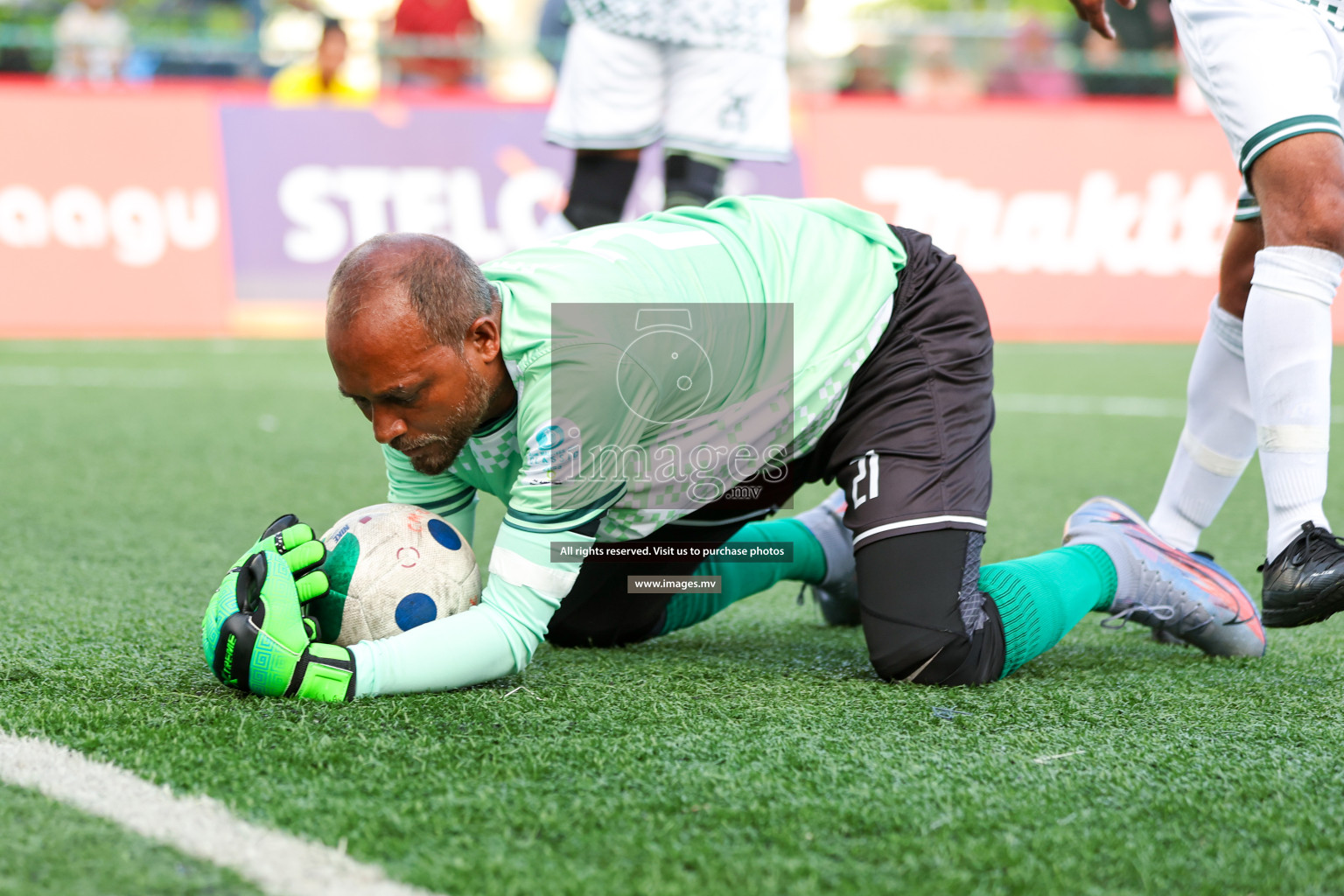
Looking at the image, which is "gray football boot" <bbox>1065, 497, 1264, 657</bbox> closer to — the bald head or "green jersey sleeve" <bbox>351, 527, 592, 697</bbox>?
"green jersey sleeve" <bbox>351, 527, 592, 697</bbox>

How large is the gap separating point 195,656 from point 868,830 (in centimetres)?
128

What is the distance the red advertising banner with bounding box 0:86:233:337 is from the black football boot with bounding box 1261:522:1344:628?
7.34 meters

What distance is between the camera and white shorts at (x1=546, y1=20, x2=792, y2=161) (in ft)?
14.3

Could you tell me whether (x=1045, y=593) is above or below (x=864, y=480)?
below

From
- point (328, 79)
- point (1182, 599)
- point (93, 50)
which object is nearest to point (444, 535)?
point (1182, 599)

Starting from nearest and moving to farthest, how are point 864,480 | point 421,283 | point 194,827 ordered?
point 194,827
point 421,283
point 864,480

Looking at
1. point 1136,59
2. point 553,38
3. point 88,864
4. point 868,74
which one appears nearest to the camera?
point 88,864

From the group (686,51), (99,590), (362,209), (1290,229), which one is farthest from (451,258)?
(362,209)

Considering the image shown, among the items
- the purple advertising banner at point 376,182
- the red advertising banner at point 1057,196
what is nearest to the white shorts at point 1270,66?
the purple advertising banner at point 376,182

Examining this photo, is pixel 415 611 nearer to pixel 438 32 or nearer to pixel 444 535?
pixel 444 535

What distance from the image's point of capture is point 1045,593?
250cm

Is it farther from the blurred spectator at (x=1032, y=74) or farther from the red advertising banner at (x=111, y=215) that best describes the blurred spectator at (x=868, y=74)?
the red advertising banner at (x=111, y=215)

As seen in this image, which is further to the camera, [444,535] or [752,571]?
[752,571]

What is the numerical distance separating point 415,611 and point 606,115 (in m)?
2.53
